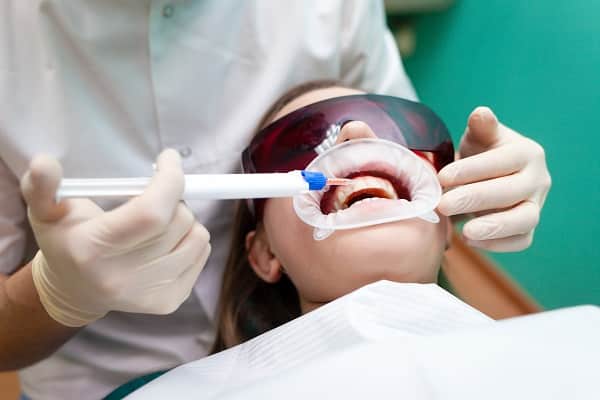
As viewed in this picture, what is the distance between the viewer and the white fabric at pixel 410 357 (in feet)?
1.96

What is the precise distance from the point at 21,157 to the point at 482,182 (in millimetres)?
771

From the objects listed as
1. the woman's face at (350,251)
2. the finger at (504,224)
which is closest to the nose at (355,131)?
the woman's face at (350,251)

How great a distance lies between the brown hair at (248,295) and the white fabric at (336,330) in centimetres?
33

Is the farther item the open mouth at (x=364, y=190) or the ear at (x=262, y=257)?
the ear at (x=262, y=257)

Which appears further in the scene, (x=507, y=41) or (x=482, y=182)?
(x=507, y=41)

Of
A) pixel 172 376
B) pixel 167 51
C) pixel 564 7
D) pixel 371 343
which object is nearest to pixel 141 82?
pixel 167 51

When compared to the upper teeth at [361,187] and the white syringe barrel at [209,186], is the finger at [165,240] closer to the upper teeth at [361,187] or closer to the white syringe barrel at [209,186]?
the white syringe barrel at [209,186]

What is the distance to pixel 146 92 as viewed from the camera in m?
Result: 1.00

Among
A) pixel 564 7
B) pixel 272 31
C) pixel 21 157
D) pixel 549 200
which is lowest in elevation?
pixel 549 200

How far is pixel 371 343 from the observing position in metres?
0.64

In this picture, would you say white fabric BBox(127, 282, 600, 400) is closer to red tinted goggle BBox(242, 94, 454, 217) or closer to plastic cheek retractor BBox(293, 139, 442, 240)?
plastic cheek retractor BBox(293, 139, 442, 240)

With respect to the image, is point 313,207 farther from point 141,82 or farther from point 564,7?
point 564,7

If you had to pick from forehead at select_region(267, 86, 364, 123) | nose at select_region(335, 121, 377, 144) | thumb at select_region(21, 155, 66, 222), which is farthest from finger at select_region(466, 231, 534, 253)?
thumb at select_region(21, 155, 66, 222)

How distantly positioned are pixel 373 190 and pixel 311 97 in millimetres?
258
